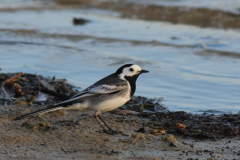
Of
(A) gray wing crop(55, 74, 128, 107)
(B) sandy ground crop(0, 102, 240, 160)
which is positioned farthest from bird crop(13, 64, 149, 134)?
(B) sandy ground crop(0, 102, 240, 160)

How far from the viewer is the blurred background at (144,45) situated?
863cm

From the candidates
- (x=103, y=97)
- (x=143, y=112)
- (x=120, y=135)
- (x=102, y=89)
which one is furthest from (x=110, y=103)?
(x=143, y=112)

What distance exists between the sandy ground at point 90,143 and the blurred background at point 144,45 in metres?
1.78

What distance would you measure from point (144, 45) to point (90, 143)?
7.60 meters

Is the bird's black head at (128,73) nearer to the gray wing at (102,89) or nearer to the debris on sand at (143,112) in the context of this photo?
the gray wing at (102,89)

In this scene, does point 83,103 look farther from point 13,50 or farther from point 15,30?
point 15,30

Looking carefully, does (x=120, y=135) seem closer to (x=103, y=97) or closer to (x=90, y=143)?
(x=90, y=143)

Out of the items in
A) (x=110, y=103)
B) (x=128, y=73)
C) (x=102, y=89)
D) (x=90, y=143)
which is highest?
(x=128, y=73)

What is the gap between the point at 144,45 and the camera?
12.7 meters

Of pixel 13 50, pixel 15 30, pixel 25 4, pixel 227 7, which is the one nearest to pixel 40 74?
pixel 13 50

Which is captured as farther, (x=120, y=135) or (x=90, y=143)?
(x=120, y=135)

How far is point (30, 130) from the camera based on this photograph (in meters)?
5.73

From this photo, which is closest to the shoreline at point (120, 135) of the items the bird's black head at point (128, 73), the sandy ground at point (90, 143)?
the sandy ground at point (90, 143)

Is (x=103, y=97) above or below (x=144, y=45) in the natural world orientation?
below
